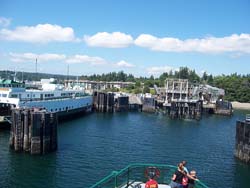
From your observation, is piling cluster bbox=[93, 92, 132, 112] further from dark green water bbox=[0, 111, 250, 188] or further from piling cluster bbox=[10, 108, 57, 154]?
piling cluster bbox=[10, 108, 57, 154]

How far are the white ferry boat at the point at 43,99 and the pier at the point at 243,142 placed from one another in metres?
40.7

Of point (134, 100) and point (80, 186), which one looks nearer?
Result: point (80, 186)

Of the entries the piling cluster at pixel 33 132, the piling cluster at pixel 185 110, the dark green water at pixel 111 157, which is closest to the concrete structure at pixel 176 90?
the piling cluster at pixel 185 110

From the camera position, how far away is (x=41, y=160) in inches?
1817

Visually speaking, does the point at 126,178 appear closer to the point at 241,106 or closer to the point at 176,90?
the point at 176,90

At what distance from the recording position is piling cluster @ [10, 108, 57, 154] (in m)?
49.3

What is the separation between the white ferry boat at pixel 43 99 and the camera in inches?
2854

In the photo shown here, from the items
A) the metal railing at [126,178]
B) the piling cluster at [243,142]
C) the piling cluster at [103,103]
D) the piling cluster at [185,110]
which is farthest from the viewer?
the piling cluster at [103,103]

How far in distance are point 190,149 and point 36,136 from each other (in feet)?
88.1

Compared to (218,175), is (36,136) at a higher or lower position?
higher

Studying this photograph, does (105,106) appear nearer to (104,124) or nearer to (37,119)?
(104,124)

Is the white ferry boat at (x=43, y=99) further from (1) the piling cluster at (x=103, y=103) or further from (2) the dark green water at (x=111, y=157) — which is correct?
(1) the piling cluster at (x=103, y=103)

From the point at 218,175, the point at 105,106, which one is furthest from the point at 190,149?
the point at 105,106

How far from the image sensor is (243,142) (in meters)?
52.2
